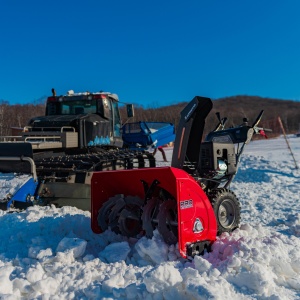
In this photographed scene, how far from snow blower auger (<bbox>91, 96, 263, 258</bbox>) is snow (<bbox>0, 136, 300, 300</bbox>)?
7.3 inches

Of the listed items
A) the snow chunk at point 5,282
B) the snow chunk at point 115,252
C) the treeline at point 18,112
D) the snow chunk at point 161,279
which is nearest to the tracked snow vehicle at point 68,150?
the snow chunk at point 115,252

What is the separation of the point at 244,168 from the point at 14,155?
8399 millimetres

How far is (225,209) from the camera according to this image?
5.03 m

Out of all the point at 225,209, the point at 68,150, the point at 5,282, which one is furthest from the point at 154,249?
the point at 68,150

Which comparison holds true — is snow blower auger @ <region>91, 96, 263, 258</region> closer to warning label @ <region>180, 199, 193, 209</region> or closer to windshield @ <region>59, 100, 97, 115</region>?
warning label @ <region>180, 199, 193, 209</region>

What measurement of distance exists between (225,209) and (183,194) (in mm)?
1078

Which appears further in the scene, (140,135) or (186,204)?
(140,135)

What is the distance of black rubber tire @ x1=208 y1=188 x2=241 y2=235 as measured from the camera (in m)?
4.78

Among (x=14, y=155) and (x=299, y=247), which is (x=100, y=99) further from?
(x=299, y=247)

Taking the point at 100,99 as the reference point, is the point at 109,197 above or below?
below

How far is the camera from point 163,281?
134 inches

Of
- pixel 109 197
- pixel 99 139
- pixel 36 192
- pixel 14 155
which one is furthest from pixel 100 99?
pixel 109 197

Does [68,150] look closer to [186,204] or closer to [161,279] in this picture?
[186,204]

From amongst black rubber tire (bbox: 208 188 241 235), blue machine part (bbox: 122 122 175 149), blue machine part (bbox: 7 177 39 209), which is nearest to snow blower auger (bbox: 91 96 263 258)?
black rubber tire (bbox: 208 188 241 235)
